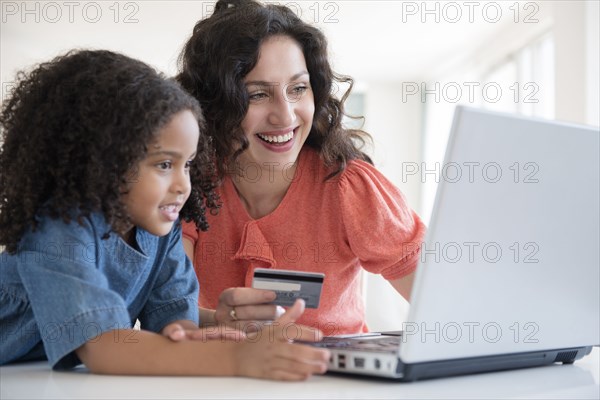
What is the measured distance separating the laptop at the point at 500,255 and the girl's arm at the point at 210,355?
0.16 feet

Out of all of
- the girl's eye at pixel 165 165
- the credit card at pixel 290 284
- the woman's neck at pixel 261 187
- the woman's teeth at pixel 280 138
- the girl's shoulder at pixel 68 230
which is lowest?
the credit card at pixel 290 284

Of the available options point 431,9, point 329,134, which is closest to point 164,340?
point 329,134

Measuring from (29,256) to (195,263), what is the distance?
64 cm

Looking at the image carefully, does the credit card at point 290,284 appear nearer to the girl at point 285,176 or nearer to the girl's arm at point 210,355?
the girl's arm at point 210,355

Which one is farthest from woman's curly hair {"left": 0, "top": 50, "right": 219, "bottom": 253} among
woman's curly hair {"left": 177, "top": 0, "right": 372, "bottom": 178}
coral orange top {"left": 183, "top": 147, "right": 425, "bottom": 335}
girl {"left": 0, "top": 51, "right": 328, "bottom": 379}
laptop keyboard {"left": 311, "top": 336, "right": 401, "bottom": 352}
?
coral orange top {"left": 183, "top": 147, "right": 425, "bottom": 335}

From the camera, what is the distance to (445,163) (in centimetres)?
72

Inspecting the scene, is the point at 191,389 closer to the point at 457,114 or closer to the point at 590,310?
the point at 457,114

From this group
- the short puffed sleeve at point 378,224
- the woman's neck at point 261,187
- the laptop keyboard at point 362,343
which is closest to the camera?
the laptop keyboard at point 362,343

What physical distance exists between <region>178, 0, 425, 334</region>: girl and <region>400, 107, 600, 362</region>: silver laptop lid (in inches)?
23.5

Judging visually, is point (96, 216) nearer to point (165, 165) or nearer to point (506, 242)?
point (165, 165)

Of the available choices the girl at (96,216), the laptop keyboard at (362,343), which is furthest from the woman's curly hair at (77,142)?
the laptop keyboard at (362,343)

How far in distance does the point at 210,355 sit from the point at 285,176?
0.79 meters

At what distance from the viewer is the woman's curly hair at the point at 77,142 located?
3.18ft

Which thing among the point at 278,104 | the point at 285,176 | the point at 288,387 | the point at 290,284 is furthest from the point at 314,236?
the point at 288,387
